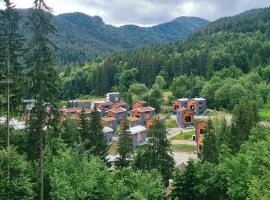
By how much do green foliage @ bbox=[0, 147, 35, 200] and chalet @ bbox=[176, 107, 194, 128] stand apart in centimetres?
7175

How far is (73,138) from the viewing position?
1633 inches

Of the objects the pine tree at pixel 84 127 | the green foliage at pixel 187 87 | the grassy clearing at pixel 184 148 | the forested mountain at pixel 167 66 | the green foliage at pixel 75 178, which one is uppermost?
the forested mountain at pixel 167 66

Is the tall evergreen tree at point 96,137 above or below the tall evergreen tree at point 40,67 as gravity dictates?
below

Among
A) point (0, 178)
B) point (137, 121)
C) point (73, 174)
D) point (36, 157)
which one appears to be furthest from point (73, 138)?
point (137, 121)

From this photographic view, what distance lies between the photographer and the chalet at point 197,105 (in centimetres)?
10506

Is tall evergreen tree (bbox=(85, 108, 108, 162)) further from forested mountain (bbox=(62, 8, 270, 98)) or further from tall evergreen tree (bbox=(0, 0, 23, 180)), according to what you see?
forested mountain (bbox=(62, 8, 270, 98))

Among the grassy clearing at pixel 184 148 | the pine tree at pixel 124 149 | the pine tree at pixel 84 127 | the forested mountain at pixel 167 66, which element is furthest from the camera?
the forested mountain at pixel 167 66

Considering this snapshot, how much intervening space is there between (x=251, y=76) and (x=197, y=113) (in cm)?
1957

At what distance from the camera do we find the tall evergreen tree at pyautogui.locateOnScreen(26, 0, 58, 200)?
2617 cm

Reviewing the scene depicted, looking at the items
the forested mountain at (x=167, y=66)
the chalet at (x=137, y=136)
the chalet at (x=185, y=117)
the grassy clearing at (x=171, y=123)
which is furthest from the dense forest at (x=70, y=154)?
the forested mountain at (x=167, y=66)

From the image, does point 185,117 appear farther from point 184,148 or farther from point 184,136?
point 184,148

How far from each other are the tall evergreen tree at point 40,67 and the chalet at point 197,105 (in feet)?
261

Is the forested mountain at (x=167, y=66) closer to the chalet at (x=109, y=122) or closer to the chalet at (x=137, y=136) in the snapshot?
the chalet at (x=109, y=122)

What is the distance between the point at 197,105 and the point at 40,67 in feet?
266
